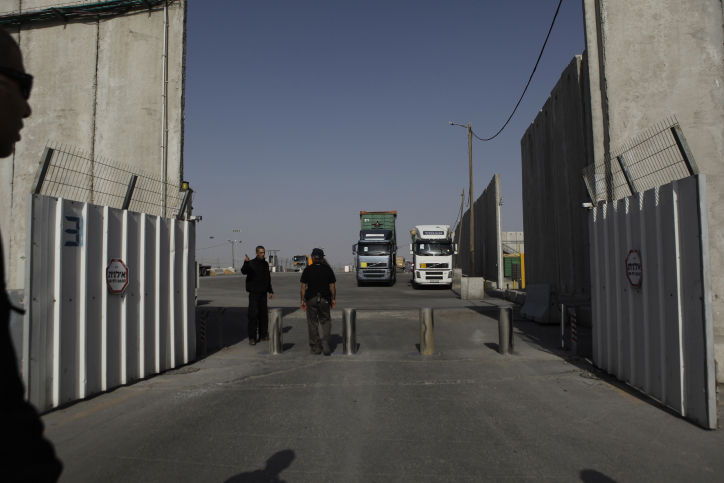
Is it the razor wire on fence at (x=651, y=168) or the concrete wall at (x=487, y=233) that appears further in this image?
the concrete wall at (x=487, y=233)

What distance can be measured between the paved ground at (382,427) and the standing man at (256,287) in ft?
6.24

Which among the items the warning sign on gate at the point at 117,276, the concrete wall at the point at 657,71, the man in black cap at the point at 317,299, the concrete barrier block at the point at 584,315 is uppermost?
the concrete wall at the point at 657,71

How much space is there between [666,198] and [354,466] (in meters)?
4.21

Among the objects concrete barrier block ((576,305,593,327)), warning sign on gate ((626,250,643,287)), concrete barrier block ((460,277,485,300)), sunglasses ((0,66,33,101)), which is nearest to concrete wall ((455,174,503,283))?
concrete barrier block ((460,277,485,300))

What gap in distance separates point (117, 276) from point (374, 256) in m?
25.1

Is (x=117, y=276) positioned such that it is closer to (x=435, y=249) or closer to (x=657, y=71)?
(x=657, y=71)

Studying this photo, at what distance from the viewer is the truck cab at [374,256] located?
31.4m

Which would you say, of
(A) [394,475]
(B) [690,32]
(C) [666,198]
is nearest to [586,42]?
(B) [690,32]

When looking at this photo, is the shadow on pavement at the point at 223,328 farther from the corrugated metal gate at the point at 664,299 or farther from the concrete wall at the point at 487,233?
the concrete wall at the point at 487,233

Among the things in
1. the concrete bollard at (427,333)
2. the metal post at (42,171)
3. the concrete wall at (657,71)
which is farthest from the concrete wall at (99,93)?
the concrete wall at (657,71)

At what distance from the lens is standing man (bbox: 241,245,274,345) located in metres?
10.2

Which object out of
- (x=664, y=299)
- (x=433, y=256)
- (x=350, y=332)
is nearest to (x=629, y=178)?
(x=664, y=299)

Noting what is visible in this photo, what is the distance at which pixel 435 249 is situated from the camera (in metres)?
29.0

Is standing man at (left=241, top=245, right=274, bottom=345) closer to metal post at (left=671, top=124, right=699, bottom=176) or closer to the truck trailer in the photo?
metal post at (left=671, top=124, right=699, bottom=176)
